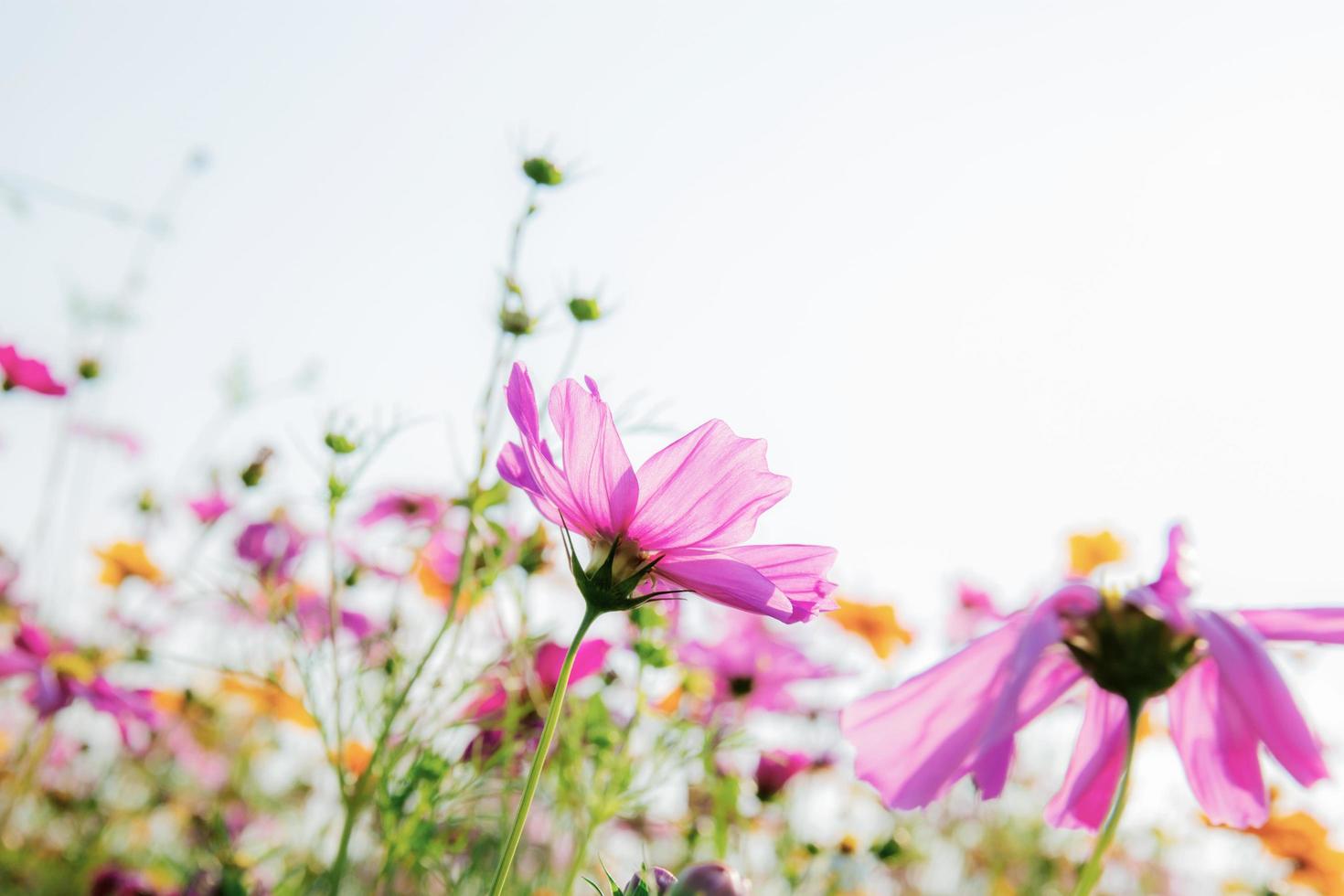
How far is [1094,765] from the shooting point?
0.62 m

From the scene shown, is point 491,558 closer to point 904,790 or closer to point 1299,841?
point 904,790

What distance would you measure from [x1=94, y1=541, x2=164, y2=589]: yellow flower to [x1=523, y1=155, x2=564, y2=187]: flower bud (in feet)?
4.01

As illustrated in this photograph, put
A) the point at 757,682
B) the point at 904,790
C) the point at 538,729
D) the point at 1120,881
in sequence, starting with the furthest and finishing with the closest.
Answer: the point at 1120,881 → the point at 757,682 → the point at 538,729 → the point at 904,790

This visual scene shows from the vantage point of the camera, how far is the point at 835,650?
5.29 feet

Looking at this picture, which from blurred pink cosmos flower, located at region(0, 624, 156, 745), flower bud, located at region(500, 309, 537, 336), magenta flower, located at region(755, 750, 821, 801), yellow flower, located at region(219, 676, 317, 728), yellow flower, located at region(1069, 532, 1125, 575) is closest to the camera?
flower bud, located at region(500, 309, 537, 336)

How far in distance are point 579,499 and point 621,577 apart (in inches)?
1.8

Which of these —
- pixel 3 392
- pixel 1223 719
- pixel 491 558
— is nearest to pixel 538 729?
pixel 491 558

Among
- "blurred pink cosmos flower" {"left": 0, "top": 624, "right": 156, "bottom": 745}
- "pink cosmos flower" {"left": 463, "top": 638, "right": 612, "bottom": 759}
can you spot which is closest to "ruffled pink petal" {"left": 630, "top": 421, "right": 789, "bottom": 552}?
"pink cosmos flower" {"left": 463, "top": 638, "right": 612, "bottom": 759}

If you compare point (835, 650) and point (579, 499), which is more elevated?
point (579, 499)

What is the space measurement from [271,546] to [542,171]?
2.15 ft

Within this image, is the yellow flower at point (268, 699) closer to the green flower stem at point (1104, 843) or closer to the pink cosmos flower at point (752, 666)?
the pink cosmos flower at point (752, 666)

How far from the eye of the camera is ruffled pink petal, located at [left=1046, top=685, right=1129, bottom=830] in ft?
2.02

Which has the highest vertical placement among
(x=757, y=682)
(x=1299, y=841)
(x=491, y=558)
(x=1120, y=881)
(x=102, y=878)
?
(x=491, y=558)

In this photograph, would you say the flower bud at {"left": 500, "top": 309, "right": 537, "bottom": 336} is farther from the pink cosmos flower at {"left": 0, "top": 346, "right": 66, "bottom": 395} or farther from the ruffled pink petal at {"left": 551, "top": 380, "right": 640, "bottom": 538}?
the pink cosmos flower at {"left": 0, "top": 346, "right": 66, "bottom": 395}
